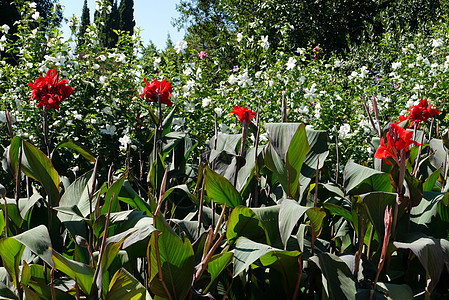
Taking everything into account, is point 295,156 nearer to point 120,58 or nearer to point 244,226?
point 244,226

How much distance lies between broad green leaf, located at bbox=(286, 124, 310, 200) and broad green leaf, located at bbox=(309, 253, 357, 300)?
245 mm

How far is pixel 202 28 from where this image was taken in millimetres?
13477

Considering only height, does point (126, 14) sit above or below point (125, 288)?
above

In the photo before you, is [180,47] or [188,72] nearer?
[188,72]

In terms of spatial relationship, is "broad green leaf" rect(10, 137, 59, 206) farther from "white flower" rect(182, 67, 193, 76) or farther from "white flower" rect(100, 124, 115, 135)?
"white flower" rect(182, 67, 193, 76)

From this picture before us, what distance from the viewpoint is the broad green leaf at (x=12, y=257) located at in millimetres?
976

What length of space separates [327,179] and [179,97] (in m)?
1.88

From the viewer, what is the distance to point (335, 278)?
3.09ft

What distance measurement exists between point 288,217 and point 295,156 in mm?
244

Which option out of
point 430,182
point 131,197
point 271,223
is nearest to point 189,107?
point 131,197

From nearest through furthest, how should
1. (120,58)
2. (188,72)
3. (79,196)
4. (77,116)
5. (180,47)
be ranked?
1. (79,196)
2. (77,116)
3. (120,58)
4. (188,72)
5. (180,47)

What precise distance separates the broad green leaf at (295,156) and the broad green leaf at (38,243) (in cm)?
65

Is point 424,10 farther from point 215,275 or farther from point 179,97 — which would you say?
point 215,275

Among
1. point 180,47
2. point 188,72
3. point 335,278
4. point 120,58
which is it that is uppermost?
point 180,47
